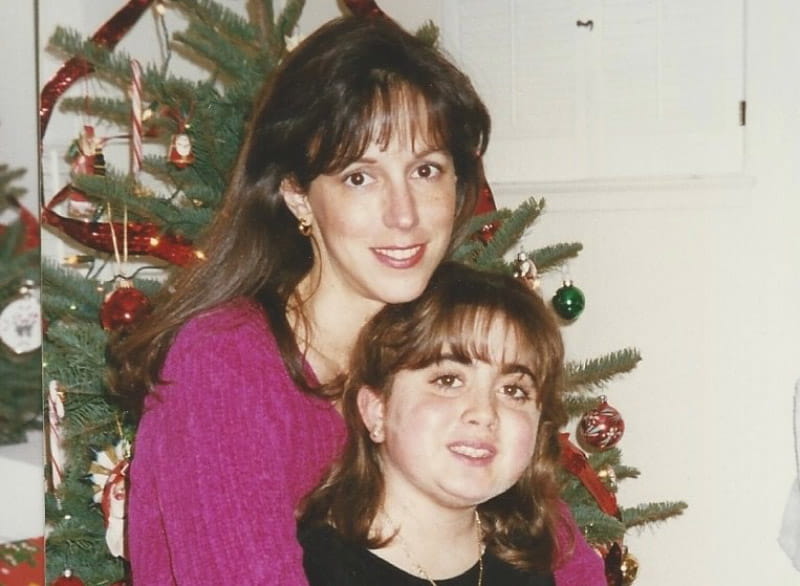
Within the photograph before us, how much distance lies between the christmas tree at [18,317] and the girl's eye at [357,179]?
0.44 m

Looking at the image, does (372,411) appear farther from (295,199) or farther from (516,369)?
(295,199)

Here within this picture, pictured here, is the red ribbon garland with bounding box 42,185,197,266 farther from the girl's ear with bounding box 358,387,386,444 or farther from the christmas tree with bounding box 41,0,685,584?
the girl's ear with bounding box 358,387,386,444

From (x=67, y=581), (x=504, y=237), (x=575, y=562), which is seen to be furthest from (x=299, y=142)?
(x=67, y=581)

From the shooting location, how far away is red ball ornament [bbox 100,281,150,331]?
1.38 meters

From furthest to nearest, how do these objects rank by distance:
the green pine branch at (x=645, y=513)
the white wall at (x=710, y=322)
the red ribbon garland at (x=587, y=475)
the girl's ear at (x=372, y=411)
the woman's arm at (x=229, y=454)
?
1. the white wall at (x=710, y=322)
2. the green pine branch at (x=645, y=513)
3. the red ribbon garland at (x=587, y=475)
4. the girl's ear at (x=372, y=411)
5. the woman's arm at (x=229, y=454)

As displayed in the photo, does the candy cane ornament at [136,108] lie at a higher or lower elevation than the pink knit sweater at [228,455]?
higher

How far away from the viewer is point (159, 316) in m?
1.25

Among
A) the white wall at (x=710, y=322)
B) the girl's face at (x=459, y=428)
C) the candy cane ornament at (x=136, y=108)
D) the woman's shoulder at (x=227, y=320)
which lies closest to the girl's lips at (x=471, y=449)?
the girl's face at (x=459, y=428)

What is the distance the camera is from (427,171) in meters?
1.24

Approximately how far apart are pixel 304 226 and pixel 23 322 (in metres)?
0.51

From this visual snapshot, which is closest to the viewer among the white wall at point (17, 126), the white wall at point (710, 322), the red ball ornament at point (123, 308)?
the white wall at point (17, 126)

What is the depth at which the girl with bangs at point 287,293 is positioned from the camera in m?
1.08

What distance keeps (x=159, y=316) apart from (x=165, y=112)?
1.40ft

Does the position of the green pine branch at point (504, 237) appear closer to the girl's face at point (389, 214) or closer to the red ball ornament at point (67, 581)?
the girl's face at point (389, 214)
